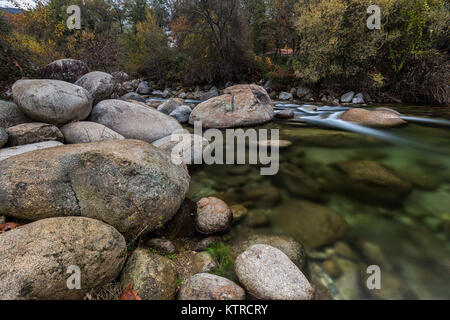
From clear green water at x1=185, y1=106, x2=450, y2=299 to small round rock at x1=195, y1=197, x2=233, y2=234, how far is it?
161mm

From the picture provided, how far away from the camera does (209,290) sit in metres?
1.49

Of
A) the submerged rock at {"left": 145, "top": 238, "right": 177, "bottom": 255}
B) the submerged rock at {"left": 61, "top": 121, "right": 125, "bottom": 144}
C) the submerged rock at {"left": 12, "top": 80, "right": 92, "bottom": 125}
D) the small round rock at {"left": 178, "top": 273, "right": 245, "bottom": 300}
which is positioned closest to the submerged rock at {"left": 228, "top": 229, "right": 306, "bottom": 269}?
the small round rock at {"left": 178, "top": 273, "right": 245, "bottom": 300}

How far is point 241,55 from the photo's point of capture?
18.5 metres

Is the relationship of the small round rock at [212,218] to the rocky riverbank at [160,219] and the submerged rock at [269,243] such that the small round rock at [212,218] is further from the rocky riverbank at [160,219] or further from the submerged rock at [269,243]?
the submerged rock at [269,243]

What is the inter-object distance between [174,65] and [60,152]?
22.6 meters

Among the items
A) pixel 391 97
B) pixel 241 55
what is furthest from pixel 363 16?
pixel 241 55

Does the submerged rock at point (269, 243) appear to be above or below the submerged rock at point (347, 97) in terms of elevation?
below

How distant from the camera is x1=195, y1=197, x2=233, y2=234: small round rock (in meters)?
2.28

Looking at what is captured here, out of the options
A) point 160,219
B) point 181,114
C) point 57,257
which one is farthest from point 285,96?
point 57,257

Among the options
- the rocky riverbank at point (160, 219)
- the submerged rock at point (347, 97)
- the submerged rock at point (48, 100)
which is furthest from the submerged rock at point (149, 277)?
the submerged rock at point (347, 97)

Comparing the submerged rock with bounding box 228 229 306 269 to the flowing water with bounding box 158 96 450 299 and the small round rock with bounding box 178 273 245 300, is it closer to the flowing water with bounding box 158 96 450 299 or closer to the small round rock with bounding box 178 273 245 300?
the flowing water with bounding box 158 96 450 299

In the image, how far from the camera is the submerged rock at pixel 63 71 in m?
5.11

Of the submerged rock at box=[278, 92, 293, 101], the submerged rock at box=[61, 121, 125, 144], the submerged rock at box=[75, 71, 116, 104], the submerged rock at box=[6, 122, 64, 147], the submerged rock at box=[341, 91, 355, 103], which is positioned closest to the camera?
the submerged rock at box=[6, 122, 64, 147]

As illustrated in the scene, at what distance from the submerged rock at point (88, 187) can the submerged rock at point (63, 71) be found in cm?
419
